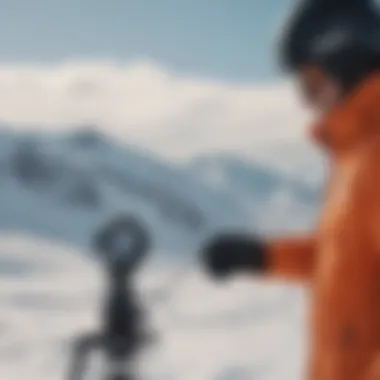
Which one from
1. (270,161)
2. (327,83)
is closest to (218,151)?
(270,161)

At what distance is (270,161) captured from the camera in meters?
0.81

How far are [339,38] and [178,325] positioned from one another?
0.81 ft

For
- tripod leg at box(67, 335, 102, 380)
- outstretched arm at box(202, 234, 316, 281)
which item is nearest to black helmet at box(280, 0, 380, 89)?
outstretched arm at box(202, 234, 316, 281)

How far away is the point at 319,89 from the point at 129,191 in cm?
18

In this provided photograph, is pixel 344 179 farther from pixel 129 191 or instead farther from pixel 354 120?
pixel 129 191

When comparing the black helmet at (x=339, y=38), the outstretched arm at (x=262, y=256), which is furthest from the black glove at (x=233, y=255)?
the black helmet at (x=339, y=38)

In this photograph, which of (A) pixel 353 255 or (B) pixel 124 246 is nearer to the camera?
(A) pixel 353 255

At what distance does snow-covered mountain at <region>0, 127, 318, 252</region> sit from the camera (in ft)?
2.57

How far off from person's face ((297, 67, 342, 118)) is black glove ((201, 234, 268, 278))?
3.9 inches

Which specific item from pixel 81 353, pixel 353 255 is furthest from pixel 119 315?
pixel 353 255

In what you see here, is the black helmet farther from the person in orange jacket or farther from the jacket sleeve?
the jacket sleeve

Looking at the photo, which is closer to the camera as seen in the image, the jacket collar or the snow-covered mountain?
the jacket collar

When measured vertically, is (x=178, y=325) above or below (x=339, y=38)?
below

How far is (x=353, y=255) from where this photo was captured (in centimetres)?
64
